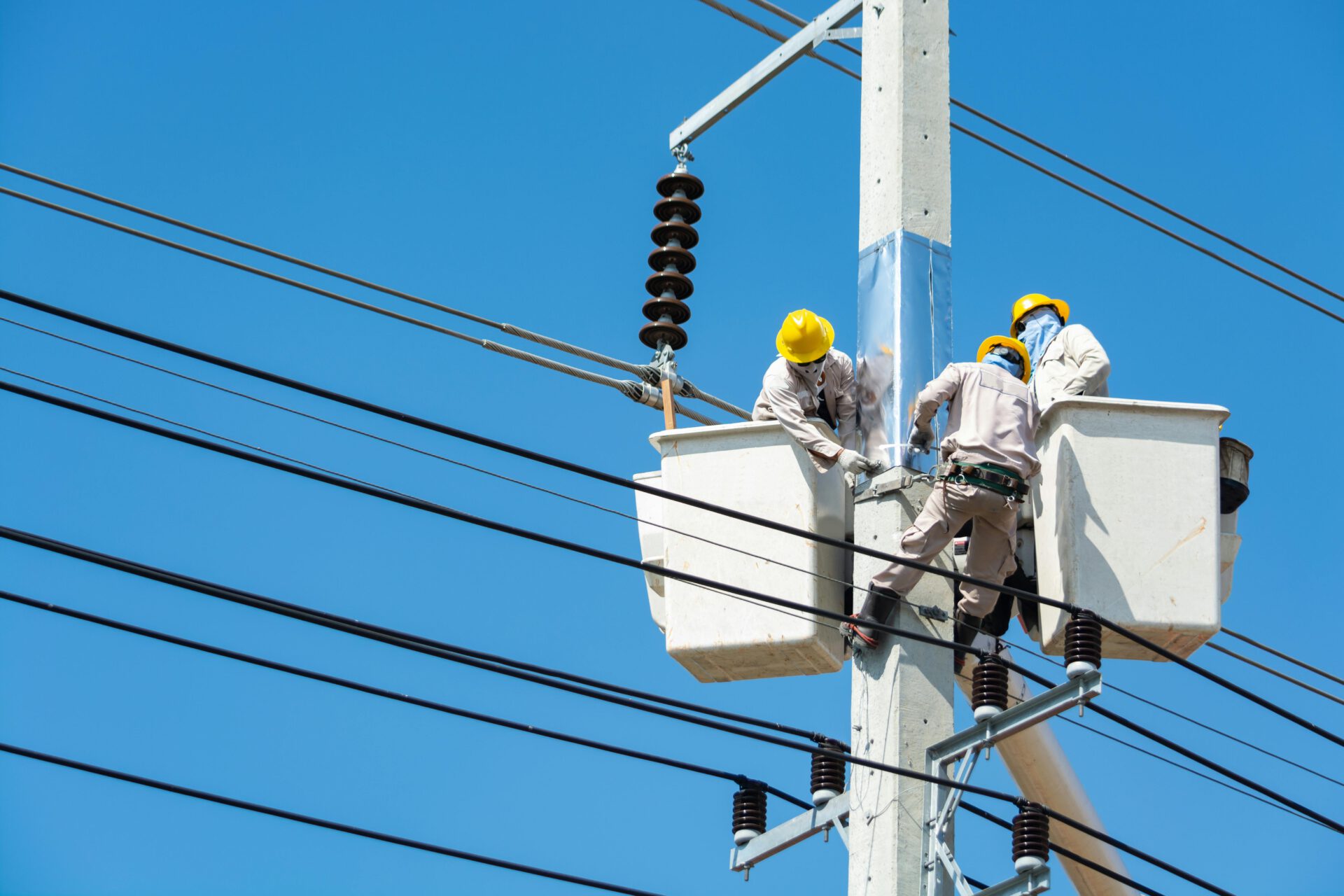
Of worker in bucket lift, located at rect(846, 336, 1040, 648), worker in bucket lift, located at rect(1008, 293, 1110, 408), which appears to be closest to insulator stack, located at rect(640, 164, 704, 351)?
worker in bucket lift, located at rect(1008, 293, 1110, 408)

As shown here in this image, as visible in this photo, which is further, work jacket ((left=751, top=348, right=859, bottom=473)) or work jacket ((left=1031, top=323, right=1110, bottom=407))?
work jacket ((left=1031, top=323, right=1110, bottom=407))

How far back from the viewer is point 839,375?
9312mm

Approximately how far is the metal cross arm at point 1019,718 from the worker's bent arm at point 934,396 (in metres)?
1.38

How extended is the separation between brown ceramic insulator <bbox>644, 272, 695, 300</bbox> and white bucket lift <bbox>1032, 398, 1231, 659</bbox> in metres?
3.13

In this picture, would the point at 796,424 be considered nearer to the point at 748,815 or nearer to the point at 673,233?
the point at 748,815

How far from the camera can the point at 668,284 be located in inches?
454

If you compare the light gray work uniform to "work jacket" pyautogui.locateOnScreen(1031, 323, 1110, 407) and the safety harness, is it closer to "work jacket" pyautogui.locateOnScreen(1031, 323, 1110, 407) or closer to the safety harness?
the safety harness

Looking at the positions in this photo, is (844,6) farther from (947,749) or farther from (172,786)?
(172,786)

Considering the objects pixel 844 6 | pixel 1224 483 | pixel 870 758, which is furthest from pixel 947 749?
pixel 844 6

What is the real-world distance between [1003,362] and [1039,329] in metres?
1.07

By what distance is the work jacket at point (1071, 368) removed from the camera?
9.55 metres

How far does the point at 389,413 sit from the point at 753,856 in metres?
2.51

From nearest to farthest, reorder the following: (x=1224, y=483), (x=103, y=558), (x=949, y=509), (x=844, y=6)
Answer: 1. (x=103, y=558)
2. (x=949, y=509)
3. (x=1224, y=483)
4. (x=844, y=6)

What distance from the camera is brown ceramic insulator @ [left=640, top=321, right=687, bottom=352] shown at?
1125cm
